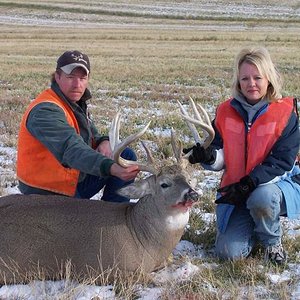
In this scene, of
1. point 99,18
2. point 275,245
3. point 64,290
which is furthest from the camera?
point 99,18

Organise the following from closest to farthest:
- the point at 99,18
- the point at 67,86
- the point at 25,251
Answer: the point at 25,251 → the point at 67,86 → the point at 99,18

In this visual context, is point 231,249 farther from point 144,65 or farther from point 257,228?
point 144,65

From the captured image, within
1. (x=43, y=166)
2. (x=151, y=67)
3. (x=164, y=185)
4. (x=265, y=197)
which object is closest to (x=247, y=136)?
(x=265, y=197)

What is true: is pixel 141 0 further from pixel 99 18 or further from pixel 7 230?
pixel 7 230

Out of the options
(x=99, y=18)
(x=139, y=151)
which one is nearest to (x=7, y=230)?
(x=139, y=151)

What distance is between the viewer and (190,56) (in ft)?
A: 80.2

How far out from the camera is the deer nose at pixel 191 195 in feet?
13.8

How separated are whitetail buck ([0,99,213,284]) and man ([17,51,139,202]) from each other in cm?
25

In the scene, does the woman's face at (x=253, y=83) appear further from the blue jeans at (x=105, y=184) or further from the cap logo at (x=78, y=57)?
the cap logo at (x=78, y=57)

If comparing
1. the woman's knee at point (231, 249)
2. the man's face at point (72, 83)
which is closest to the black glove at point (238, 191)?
the woman's knee at point (231, 249)

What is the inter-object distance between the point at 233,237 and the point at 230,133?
2.79 feet

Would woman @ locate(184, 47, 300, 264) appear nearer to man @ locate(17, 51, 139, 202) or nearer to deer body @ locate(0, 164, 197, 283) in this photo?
deer body @ locate(0, 164, 197, 283)

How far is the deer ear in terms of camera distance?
449cm

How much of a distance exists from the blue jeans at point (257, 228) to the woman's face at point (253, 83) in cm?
76
